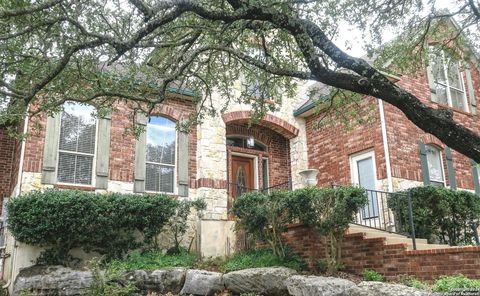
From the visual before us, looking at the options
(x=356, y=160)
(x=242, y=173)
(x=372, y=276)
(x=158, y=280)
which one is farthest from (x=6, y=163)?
(x=372, y=276)

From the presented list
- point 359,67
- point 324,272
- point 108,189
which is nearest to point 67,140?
point 108,189

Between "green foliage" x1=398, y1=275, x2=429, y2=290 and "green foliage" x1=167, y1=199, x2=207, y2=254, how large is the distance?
4769 millimetres

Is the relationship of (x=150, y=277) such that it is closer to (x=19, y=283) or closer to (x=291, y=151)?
(x=19, y=283)

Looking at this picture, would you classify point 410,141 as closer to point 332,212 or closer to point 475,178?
point 475,178

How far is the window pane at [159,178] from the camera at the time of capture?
10.7m

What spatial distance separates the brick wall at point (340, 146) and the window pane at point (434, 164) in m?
1.98

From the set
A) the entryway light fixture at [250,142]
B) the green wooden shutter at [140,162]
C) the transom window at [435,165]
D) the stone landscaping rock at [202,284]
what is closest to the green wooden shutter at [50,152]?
the green wooden shutter at [140,162]

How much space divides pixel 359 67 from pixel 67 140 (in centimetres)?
732

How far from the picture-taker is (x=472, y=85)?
13.6 m

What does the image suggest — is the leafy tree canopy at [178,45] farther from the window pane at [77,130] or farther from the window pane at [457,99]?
the window pane at [457,99]

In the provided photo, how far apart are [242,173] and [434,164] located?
17.7ft

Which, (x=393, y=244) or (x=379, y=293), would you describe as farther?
(x=393, y=244)

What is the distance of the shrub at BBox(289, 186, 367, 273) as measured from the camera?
291 inches

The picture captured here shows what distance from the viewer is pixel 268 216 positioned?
8.34 metres
